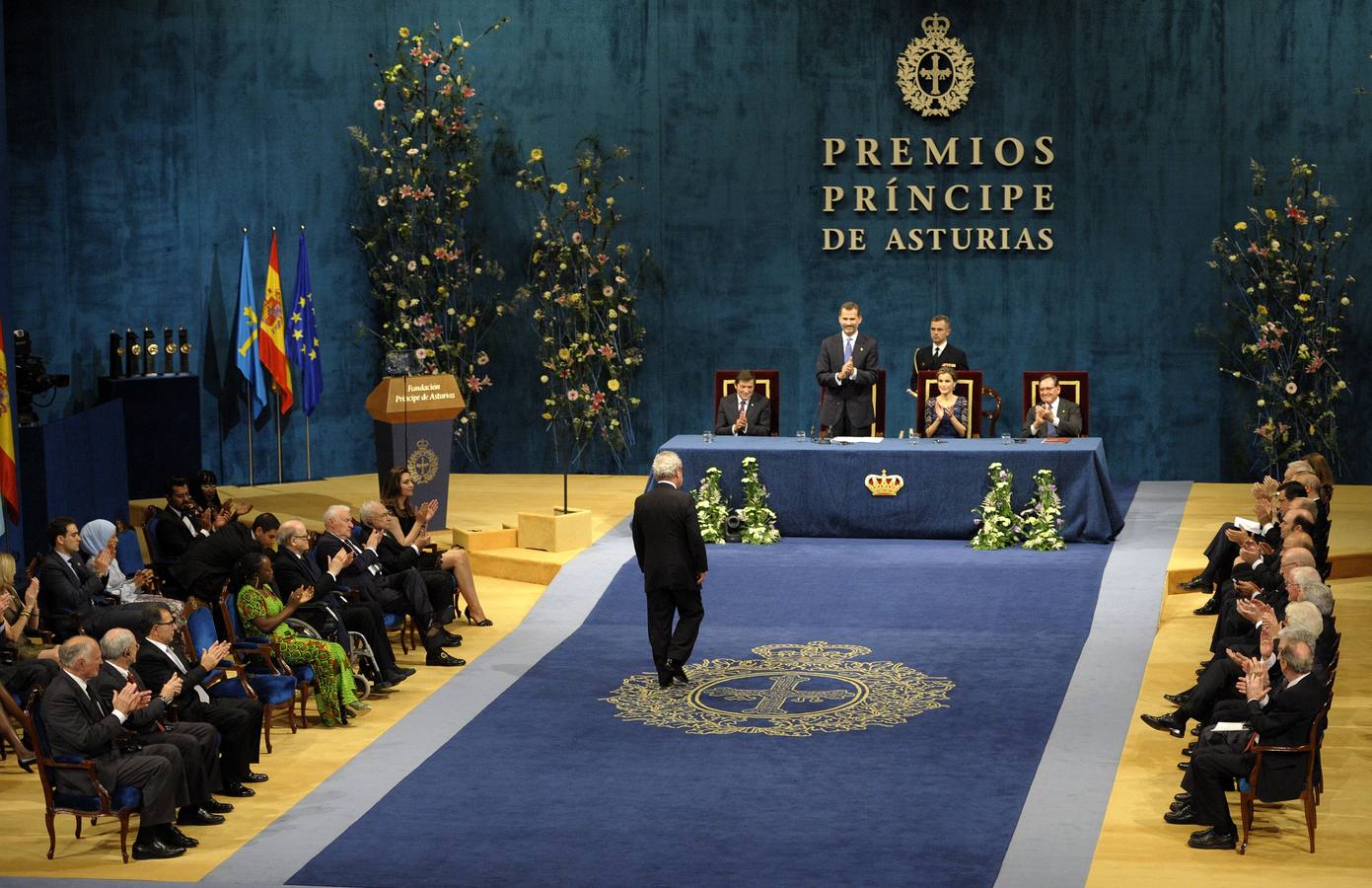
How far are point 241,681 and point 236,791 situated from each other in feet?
2.08

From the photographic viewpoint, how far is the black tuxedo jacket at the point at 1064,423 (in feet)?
41.7

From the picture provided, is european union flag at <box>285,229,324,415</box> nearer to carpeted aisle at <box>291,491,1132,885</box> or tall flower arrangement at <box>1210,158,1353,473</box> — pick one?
carpeted aisle at <box>291,491,1132,885</box>

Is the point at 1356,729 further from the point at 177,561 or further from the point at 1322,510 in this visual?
the point at 177,561

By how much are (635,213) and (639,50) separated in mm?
1259

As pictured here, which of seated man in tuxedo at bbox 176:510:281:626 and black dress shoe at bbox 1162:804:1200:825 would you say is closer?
black dress shoe at bbox 1162:804:1200:825

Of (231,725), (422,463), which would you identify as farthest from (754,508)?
(231,725)

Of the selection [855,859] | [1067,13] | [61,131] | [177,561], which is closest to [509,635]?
[177,561]

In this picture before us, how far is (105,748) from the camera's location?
287 inches

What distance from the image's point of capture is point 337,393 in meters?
15.2

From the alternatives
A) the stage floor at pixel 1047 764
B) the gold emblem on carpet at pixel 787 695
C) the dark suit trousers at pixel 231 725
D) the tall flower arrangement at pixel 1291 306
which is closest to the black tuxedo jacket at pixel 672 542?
the gold emblem on carpet at pixel 787 695

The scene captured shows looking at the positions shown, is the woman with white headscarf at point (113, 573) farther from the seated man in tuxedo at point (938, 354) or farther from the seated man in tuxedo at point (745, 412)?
the seated man in tuxedo at point (938, 354)

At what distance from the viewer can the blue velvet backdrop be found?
→ 1414 centimetres

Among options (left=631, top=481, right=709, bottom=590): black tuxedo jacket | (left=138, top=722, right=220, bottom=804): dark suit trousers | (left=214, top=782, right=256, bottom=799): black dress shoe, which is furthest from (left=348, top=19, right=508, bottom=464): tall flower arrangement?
(left=138, top=722, right=220, bottom=804): dark suit trousers

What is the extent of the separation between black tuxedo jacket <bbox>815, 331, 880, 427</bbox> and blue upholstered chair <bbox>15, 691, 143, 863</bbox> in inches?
276
